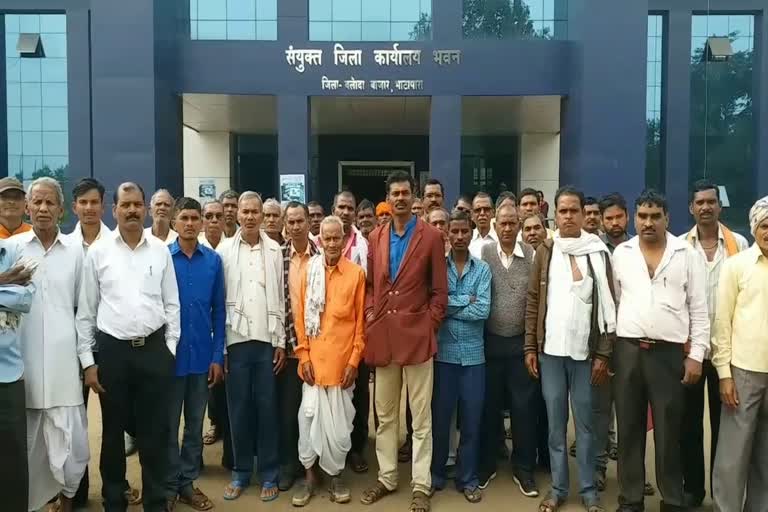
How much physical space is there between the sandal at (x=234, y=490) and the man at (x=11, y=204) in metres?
2.18

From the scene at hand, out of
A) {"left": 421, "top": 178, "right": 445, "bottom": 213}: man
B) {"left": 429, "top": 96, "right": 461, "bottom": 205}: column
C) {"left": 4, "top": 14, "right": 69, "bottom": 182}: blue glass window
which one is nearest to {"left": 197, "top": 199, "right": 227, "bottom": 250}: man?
{"left": 421, "top": 178, "right": 445, "bottom": 213}: man

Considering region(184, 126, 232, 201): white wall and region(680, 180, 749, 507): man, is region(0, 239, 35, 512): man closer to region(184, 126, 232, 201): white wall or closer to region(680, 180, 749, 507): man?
region(680, 180, 749, 507): man

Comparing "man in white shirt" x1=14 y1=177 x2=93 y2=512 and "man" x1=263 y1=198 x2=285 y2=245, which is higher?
"man" x1=263 y1=198 x2=285 y2=245

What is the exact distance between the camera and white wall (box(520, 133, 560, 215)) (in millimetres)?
15578

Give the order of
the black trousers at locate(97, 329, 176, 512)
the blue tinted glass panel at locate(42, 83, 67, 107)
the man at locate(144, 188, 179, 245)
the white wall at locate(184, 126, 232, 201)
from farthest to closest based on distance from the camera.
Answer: the blue tinted glass panel at locate(42, 83, 67, 107), the white wall at locate(184, 126, 232, 201), the man at locate(144, 188, 179, 245), the black trousers at locate(97, 329, 176, 512)

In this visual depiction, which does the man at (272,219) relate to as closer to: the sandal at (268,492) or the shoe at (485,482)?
the sandal at (268,492)

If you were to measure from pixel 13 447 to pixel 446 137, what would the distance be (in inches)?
382

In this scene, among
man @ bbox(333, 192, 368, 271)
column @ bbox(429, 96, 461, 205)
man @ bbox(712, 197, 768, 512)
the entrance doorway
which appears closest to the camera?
man @ bbox(712, 197, 768, 512)

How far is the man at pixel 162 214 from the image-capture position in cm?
477

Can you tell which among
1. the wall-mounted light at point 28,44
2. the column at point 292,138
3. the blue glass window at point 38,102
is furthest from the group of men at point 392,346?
the blue glass window at point 38,102

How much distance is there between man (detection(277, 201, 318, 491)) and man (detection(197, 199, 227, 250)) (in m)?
0.70

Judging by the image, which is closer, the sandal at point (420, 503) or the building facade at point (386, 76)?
the sandal at point (420, 503)

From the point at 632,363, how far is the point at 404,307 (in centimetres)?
145

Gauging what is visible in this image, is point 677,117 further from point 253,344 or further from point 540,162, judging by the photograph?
point 253,344
